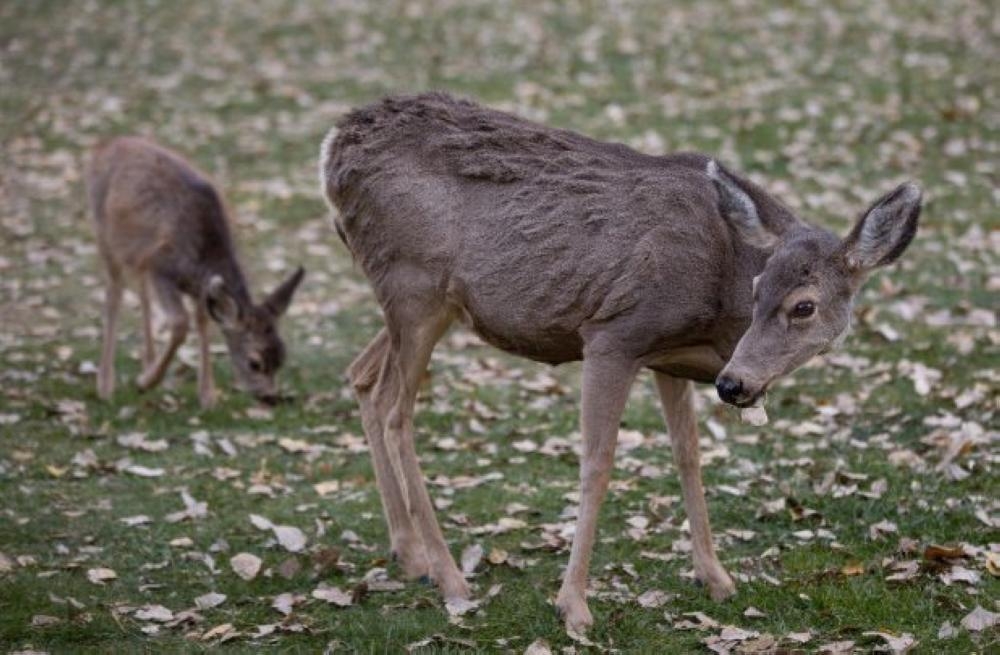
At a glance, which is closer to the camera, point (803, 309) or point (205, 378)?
point (803, 309)

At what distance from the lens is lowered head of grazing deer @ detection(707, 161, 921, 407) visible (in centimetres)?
554

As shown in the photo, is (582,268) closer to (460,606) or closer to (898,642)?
(460,606)

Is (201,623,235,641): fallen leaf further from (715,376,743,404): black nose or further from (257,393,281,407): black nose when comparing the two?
(257,393,281,407): black nose

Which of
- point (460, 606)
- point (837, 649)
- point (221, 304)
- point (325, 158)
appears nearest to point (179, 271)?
point (221, 304)

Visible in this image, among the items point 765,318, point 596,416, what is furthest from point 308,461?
point 765,318

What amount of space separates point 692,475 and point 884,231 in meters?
1.50

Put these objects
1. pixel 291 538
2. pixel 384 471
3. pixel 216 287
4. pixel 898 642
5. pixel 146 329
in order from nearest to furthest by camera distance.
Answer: pixel 898 642 → pixel 384 471 → pixel 291 538 → pixel 216 287 → pixel 146 329

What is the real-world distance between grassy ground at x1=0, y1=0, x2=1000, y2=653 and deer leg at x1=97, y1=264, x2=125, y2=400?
0.53ft

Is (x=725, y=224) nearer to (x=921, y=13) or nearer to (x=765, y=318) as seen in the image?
(x=765, y=318)

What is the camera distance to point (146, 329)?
35.8ft

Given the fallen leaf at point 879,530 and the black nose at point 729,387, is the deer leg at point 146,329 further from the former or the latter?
the black nose at point 729,387

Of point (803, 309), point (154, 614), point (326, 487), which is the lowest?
point (326, 487)

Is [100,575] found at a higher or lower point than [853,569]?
lower

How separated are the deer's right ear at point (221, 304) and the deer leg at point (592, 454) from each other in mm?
5079
